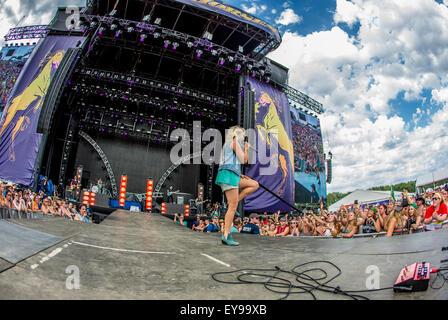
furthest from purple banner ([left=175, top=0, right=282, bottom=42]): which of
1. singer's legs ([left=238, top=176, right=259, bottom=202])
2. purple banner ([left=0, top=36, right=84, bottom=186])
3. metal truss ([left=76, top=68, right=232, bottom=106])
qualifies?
singer's legs ([left=238, top=176, right=259, bottom=202])

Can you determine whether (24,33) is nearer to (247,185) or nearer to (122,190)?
(122,190)

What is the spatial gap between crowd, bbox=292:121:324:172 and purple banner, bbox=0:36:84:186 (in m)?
17.2

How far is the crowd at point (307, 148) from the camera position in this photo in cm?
2136

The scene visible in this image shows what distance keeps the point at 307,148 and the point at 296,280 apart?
21833 millimetres

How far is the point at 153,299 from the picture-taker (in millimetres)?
1493

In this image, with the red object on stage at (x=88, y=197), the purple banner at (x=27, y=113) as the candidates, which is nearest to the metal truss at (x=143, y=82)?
the purple banner at (x=27, y=113)

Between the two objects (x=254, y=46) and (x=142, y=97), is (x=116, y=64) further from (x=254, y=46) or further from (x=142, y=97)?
(x=254, y=46)

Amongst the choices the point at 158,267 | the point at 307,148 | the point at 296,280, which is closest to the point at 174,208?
the point at 158,267

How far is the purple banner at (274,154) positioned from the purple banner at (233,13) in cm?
327

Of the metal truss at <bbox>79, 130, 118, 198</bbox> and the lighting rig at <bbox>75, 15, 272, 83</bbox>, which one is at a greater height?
the lighting rig at <bbox>75, 15, 272, 83</bbox>

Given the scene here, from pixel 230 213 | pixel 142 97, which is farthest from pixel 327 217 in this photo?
pixel 142 97

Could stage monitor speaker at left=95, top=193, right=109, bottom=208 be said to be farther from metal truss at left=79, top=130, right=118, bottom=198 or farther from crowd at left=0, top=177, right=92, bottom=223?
metal truss at left=79, top=130, right=118, bottom=198

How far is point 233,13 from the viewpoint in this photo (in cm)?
1459

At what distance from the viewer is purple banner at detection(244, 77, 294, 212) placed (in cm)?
1429
